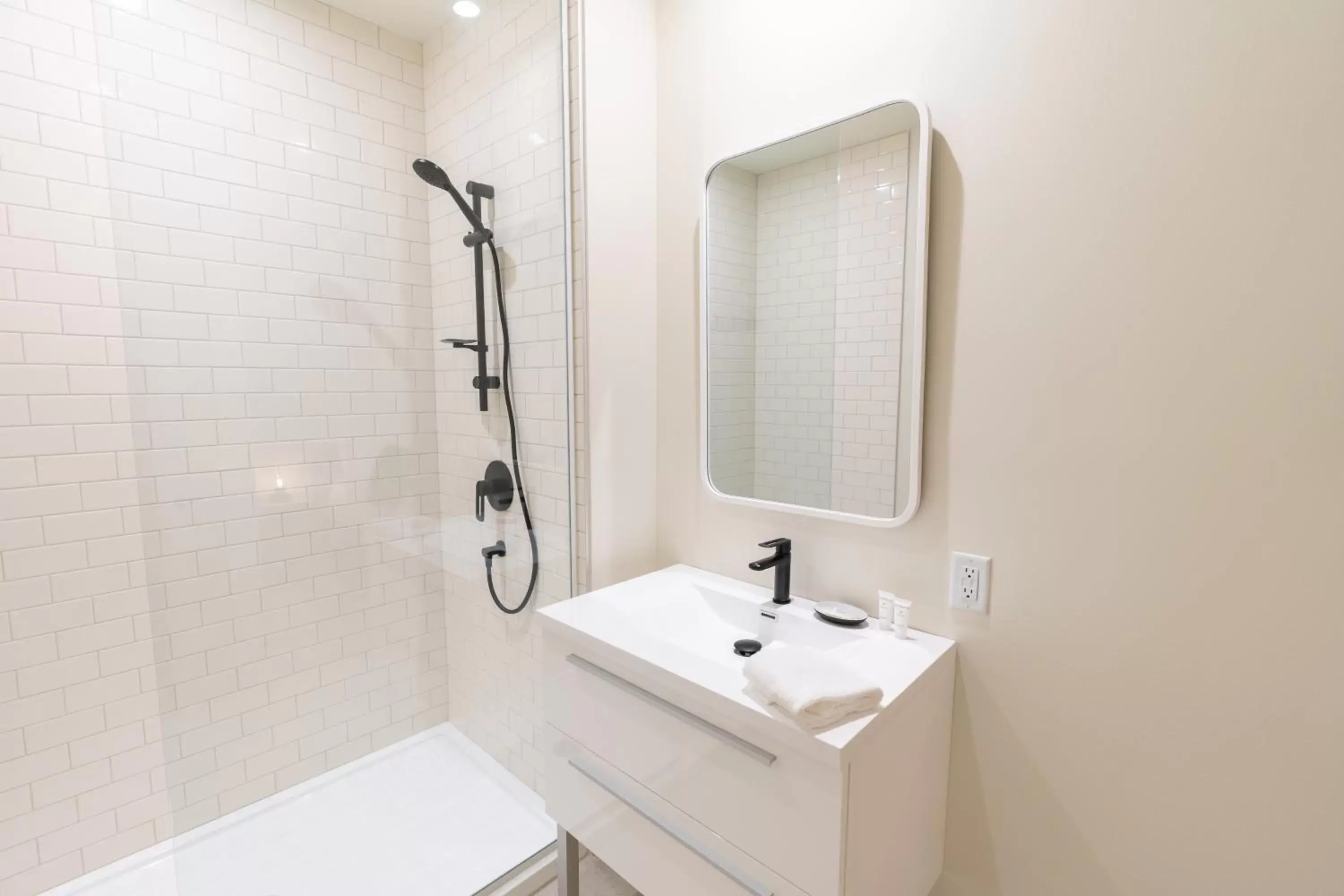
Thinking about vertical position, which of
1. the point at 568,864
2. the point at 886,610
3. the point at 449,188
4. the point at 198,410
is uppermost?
the point at 449,188

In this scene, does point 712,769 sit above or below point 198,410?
below

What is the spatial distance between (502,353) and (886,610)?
55.2 inches

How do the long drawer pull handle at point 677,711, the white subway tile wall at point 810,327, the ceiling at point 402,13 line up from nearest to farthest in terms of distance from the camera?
the long drawer pull handle at point 677,711 < the white subway tile wall at point 810,327 < the ceiling at point 402,13

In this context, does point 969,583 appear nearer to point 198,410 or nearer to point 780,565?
point 780,565

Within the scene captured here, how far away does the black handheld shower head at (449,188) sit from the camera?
6.31 feet

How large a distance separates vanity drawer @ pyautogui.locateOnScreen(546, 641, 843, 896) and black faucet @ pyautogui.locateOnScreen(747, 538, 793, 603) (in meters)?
0.42

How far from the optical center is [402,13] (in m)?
1.90

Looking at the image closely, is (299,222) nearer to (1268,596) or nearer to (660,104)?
(660,104)

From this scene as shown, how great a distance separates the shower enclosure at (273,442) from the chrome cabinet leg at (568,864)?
0.70 ft

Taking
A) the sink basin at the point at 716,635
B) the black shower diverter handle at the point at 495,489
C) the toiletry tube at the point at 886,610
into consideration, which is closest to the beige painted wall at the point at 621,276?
the sink basin at the point at 716,635

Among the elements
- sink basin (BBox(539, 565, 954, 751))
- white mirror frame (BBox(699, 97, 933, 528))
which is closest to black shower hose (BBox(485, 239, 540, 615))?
sink basin (BBox(539, 565, 954, 751))

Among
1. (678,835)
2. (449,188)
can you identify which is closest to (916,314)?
(678,835)

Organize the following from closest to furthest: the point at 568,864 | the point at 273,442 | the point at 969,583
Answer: the point at 969,583
the point at 568,864
the point at 273,442

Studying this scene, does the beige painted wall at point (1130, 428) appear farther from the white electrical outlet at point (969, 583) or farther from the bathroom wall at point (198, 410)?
the bathroom wall at point (198, 410)
